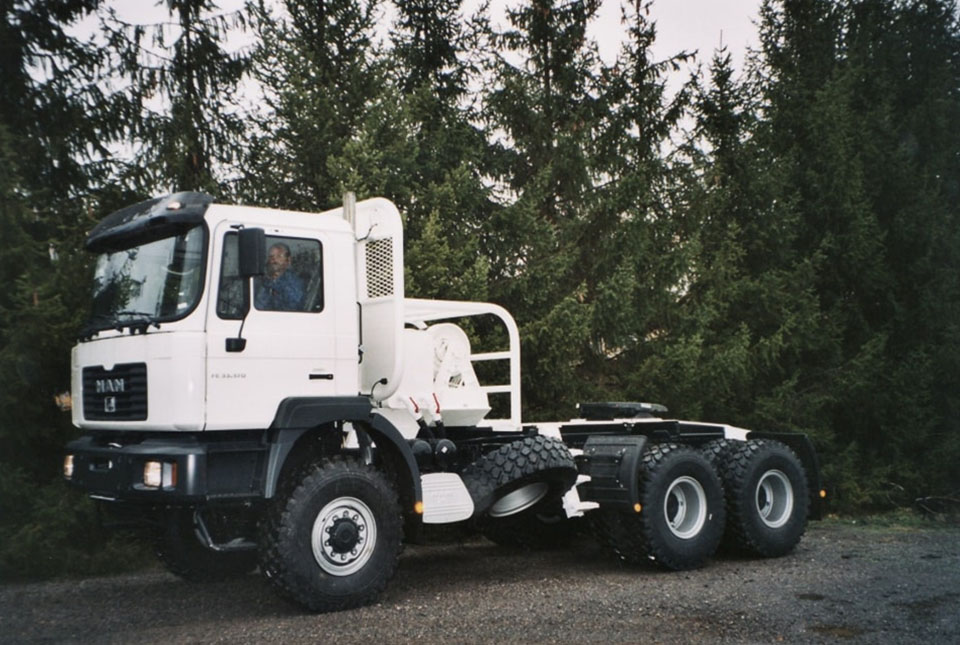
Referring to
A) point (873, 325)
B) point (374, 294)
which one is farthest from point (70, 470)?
point (873, 325)

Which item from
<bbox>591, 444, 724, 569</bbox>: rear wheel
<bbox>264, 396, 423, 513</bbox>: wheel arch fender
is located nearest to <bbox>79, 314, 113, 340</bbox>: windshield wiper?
<bbox>264, 396, 423, 513</bbox>: wheel arch fender

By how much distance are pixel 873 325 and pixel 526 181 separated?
753cm

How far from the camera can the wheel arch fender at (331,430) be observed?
24.6ft

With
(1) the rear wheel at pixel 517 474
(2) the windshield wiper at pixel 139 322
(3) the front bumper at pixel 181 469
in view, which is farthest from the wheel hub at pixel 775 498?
(2) the windshield wiper at pixel 139 322

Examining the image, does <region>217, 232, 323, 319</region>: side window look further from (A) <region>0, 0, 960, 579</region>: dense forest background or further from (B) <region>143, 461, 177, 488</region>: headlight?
(A) <region>0, 0, 960, 579</region>: dense forest background

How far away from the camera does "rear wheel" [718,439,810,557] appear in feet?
33.6

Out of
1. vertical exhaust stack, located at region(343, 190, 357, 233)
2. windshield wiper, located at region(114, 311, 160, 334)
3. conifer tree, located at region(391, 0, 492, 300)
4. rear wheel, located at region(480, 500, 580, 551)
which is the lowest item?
rear wheel, located at region(480, 500, 580, 551)

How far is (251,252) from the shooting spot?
24.0 feet

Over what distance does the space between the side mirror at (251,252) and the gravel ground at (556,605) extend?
2.55m

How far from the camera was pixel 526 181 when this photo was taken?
15.3 meters

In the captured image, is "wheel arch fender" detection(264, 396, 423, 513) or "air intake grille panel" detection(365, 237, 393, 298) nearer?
"wheel arch fender" detection(264, 396, 423, 513)

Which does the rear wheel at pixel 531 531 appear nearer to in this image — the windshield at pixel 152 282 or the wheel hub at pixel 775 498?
the wheel hub at pixel 775 498

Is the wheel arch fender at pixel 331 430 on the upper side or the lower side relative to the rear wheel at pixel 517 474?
upper

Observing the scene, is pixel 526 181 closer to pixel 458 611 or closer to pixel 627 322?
pixel 627 322
